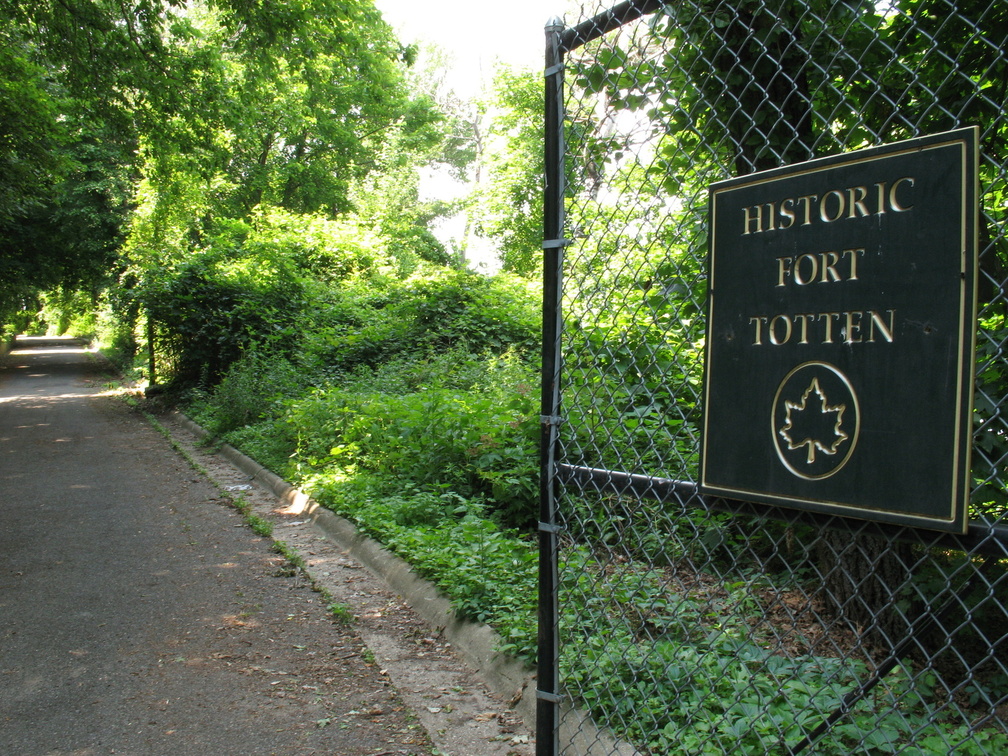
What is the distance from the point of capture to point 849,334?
1.79 meters

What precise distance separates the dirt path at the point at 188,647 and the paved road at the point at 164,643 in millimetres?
11

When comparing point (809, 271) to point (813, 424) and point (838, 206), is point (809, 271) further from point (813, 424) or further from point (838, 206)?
point (813, 424)

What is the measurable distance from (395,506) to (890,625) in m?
4.16

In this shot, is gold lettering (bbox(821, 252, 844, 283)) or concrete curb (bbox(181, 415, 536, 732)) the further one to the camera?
concrete curb (bbox(181, 415, 536, 732))

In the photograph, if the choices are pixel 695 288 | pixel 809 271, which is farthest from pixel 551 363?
pixel 809 271

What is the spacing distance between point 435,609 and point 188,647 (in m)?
1.53

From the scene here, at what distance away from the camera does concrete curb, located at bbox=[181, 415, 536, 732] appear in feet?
12.8

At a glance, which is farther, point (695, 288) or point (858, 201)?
point (695, 288)

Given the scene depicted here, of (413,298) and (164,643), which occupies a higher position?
(413,298)

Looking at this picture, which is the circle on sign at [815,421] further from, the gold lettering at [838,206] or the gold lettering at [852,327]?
the gold lettering at [838,206]

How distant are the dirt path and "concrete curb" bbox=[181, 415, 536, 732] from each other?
0.36 ft

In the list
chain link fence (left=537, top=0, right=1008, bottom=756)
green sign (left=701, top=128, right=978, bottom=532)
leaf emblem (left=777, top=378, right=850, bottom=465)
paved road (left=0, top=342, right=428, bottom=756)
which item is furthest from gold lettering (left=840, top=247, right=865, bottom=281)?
paved road (left=0, top=342, right=428, bottom=756)

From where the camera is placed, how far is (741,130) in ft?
11.2

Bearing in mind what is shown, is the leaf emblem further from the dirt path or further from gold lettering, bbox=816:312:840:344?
the dirt path
